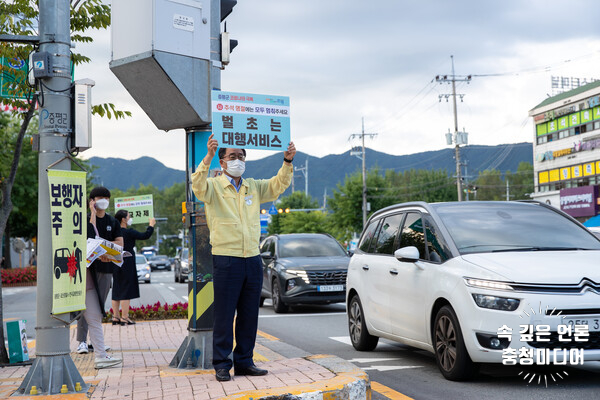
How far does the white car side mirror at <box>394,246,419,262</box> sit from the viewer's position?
7.40 m

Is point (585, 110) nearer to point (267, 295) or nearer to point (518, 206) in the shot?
point (267, 295)

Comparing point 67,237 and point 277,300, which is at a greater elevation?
point 67,237

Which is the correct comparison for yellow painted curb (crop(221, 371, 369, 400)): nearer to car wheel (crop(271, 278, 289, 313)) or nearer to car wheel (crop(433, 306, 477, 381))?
car wheel (crop(433, 306, 477, 381))

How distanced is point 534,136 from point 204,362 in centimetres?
8506

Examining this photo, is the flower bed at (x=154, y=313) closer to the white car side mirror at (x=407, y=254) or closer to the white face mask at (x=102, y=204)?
the white face mask at (x=102, y=204)

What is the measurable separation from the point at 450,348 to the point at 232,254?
7.36 feet

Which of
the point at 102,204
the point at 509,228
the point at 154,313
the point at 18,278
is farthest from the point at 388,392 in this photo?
the point at 18,278

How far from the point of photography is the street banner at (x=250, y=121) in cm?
610

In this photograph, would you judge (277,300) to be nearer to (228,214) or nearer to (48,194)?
(228,214)

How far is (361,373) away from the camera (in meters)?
5.82

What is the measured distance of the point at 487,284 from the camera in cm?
627

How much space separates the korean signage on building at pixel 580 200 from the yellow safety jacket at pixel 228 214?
66758 mm

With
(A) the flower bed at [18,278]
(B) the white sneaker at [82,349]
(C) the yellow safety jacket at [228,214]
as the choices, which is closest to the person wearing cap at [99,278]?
(B) the white sneaker at [82,349]

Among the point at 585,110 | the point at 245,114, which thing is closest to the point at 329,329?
the point at 245,114
